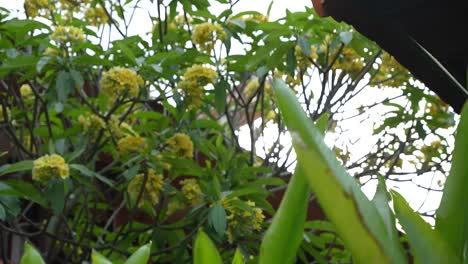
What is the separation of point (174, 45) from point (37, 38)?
88 centimetres

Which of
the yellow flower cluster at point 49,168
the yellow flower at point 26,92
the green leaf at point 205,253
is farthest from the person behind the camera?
the yellow flower at point 26,92

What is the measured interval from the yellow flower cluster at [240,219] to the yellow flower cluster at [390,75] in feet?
4.85

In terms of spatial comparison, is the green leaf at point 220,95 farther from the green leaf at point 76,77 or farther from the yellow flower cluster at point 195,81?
the green leaf at point 76,77

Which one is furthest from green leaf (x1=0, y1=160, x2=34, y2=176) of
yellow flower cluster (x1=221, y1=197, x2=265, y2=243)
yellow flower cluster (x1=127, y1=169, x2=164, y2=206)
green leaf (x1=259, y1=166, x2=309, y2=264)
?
green leaf (x1=259, y1=166, x2=309, y2=264)

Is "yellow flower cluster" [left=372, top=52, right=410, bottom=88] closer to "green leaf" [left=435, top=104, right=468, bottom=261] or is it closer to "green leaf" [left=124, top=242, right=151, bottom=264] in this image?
"green leaf" [left=124, top=242, right=151, bottom=264]

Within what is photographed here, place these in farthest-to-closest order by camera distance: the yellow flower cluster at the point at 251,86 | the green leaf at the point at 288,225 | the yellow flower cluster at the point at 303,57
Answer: the yellow flower cluster at the point at 251,86
the yellow flower cluster at the point at 303,57
the green leaf at the point at 288,225

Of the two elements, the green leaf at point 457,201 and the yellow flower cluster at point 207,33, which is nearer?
the green leaf at point 457,201

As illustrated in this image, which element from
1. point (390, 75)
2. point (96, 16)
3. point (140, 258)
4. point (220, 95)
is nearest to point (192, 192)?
point (220, 95)

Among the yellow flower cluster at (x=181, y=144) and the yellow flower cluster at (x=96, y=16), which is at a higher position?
the yellow flower cluster at (x=96, y=16)

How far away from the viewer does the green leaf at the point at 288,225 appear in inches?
30.8

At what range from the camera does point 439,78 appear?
1481mm

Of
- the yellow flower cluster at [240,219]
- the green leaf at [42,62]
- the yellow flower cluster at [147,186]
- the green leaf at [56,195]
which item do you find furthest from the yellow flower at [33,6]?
the yellow flower cluster at [240,219]

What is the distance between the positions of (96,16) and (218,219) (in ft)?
5.85

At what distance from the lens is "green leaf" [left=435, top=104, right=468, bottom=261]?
73 cm
